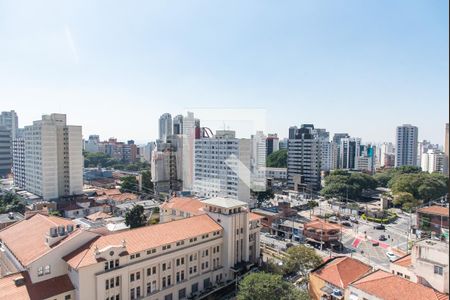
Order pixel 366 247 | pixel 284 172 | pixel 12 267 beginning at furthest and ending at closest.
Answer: pixel 284 172
pixel 366 247
pixel 12 267

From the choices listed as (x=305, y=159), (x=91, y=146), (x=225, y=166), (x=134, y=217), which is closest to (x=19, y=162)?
(x=134, y=217)

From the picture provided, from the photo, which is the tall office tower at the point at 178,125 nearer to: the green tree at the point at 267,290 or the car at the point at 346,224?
the car at the point at 346,224

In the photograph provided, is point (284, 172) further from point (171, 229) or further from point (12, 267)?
point (12, 267)

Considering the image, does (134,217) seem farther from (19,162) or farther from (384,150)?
(384,150)

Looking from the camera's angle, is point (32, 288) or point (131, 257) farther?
point (131, 257)

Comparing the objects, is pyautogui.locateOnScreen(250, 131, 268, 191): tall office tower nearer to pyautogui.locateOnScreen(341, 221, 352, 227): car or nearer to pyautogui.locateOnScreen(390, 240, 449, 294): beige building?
pyautogui.locateOnScreen(341, 221, 352, 227): car

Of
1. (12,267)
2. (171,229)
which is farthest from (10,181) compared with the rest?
(171,229)
